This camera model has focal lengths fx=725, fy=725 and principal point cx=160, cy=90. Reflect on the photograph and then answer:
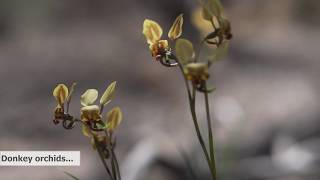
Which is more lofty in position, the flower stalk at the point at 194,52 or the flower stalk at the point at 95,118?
the flower stalk at the point at 194,52

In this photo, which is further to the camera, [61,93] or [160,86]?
[160,86]

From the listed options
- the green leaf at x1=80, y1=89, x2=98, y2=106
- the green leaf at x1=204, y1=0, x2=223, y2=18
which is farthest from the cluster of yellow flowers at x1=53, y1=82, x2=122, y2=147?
the green leaf at x1=204, y1=0, x2=223, y2=18

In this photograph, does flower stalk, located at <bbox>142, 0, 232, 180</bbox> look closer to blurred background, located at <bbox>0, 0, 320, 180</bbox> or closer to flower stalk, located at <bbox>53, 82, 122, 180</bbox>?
flower stalk, located at <bbox>53, 82, 122, 180</bbox>

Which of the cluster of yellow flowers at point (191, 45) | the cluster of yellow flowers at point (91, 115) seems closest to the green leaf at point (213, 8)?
the cluster of yellow flowers at point (191, 45)

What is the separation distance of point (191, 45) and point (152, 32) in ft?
0.27

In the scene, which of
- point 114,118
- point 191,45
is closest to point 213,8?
point 191,45

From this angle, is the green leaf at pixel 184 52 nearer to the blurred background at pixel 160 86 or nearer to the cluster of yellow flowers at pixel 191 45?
the cluster of yellow flowers at pixel 191 45

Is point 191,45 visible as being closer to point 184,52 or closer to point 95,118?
point 184,52

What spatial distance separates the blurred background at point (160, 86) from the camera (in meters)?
2.17

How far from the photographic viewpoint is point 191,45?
2.38 ft

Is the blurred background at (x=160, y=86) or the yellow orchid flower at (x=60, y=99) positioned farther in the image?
the blurred background at (x=160, y=86)

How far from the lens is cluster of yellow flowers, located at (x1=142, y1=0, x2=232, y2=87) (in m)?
0.71

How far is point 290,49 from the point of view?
13.0 feet

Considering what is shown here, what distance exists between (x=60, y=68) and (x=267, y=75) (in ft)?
3.19
